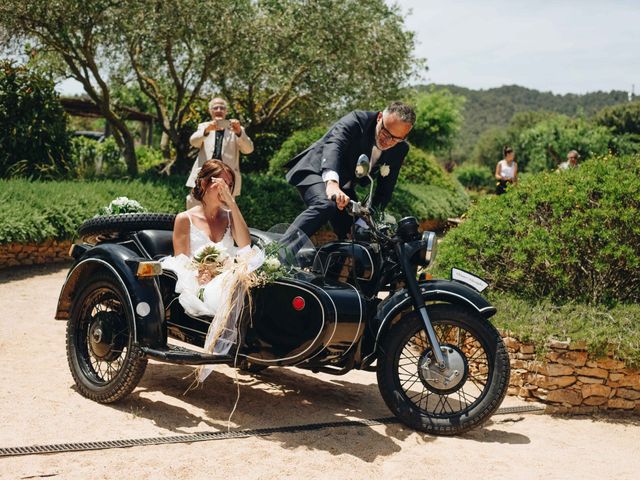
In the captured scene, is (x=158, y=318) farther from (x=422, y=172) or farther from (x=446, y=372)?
(x=422, y=172)

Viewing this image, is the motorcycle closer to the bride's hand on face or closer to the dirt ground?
the dirt ground

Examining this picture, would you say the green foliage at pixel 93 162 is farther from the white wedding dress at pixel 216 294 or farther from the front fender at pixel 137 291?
the white wedding dress at pixel 216 294

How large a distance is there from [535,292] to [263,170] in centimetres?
1528

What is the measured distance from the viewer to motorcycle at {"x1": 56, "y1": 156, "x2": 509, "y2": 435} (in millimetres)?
4343

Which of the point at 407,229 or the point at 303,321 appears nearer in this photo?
the point at 303,321

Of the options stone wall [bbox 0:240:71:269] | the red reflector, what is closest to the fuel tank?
the red reflector

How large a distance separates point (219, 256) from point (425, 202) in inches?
526

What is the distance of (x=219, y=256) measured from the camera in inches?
181

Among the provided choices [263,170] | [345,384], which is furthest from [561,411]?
[263,170]

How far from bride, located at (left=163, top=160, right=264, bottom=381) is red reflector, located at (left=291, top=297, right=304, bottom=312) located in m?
0.30

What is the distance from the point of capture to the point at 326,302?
4250mm

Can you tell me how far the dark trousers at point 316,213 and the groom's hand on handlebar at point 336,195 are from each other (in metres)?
0.14

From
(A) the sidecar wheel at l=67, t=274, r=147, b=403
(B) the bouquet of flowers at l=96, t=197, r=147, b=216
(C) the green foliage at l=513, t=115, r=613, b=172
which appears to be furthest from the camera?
(C) the green foliage at l=513, t=115, r=613, b=172

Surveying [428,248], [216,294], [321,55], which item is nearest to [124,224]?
[216,294]
